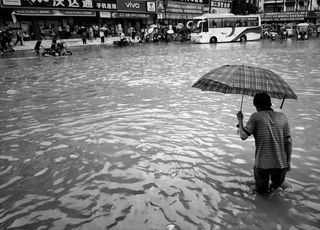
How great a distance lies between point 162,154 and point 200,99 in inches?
164

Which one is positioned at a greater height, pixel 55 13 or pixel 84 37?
pixel 55 13

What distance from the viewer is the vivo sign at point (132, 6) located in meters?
45.0

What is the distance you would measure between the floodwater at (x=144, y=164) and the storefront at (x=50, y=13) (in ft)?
89.8

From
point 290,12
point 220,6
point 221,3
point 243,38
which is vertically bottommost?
point 243,38

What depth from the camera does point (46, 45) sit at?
32312mm

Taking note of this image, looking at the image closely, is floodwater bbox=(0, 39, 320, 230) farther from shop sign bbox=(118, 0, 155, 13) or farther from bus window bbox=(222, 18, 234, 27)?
shop sign bbox=(118, 0, 155, 13)

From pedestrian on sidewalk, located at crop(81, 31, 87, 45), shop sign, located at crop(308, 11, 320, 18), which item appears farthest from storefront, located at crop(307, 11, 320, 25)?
pedestrian on sidewalk, located at crop(81, 31, 87, 45)

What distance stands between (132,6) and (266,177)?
4593 cm

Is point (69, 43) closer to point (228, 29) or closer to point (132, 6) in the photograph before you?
point (132, 6)

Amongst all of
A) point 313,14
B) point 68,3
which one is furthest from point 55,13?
point 313,14

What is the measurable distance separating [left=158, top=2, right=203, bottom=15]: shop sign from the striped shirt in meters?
50.2

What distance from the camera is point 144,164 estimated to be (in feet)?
17.4

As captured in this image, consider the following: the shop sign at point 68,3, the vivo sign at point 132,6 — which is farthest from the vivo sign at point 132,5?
the shop sign at point 68,3

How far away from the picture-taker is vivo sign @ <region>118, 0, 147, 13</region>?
45.0 m
